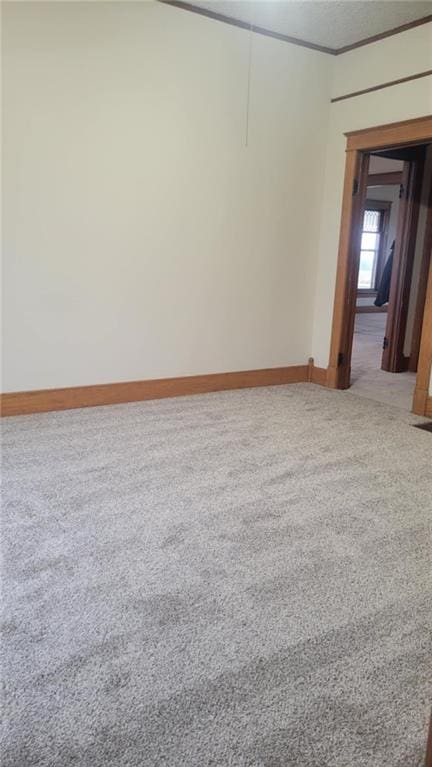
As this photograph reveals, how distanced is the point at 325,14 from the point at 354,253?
1.66 meters

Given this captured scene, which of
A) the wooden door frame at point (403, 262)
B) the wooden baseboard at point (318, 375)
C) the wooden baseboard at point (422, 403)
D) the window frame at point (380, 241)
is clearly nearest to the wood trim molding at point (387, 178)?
the window frame at point (380, 241)

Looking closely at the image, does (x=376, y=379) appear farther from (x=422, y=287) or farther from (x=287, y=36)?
(x=287, y=36)

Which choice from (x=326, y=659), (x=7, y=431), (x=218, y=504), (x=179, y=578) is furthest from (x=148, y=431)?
(x=326, y=659)

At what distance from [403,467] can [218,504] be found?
3.75ft

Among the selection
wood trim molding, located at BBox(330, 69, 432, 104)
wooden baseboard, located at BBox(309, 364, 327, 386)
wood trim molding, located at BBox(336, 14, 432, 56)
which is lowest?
wooden baseboard, located at BBox(309, 364, 327, 386)

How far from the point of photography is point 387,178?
29.3ft

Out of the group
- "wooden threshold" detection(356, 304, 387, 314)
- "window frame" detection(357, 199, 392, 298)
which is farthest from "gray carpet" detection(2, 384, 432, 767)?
"window frame" detection(357, 199, 392, 298)

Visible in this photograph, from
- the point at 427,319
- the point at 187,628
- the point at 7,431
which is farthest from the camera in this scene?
the point at 427,319

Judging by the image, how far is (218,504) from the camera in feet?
8.45

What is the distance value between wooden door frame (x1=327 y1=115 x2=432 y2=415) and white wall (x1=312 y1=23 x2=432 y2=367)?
0.22 feet

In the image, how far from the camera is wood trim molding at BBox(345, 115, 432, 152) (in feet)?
12.9

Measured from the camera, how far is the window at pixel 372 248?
11094mm

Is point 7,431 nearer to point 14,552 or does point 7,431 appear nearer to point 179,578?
point 14,552

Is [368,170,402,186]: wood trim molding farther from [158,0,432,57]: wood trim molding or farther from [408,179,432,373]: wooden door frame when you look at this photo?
[158,0,432,57]: wood trim molding
